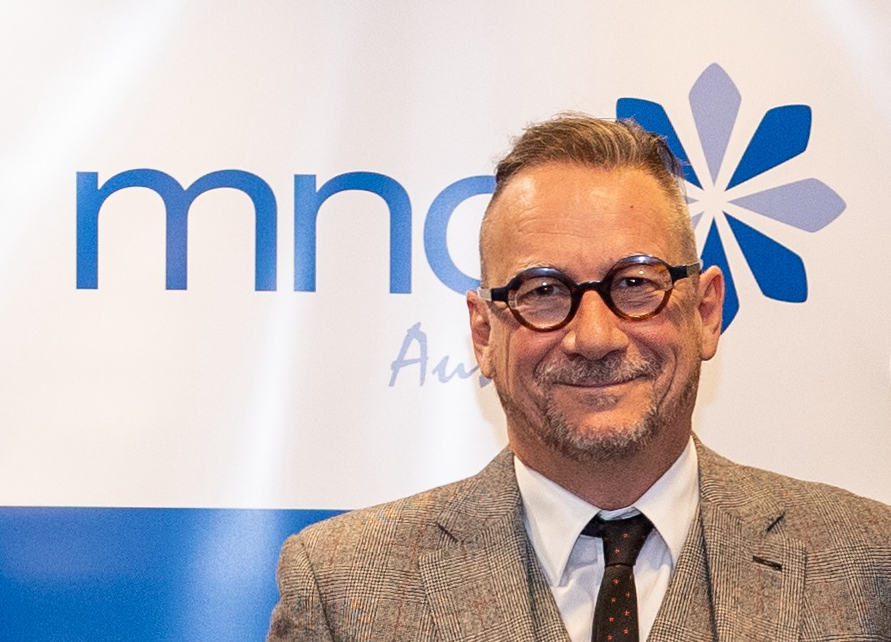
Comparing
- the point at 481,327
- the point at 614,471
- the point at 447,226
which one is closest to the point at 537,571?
the point at 614,471

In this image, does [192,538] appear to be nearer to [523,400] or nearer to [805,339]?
[523,400]

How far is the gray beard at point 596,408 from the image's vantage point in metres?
1.98

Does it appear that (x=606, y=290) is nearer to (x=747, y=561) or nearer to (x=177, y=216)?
(x=747, y=561)

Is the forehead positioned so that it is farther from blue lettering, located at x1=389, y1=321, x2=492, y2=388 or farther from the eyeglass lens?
blue lettering, located at x1=389, y1=321, x2=492, y2=388

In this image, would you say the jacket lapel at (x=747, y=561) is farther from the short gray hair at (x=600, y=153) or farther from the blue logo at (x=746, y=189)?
the blue logo at (x=746, y=189)

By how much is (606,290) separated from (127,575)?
54.3 inches

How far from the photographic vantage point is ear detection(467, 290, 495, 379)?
2184mm

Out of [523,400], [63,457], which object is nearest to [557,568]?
[523,400]

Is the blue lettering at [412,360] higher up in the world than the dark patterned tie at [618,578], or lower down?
higher up

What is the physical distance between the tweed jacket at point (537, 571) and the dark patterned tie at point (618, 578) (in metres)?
0.05

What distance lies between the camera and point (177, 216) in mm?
2738

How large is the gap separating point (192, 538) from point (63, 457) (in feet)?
1.13

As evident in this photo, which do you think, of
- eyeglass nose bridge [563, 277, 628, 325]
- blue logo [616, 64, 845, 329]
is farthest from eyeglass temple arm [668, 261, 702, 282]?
blue logo [616, 64, 845, 329]

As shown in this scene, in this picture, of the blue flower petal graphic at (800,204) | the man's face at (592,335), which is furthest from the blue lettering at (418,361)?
the blue flower petal graphic at (800,204)
